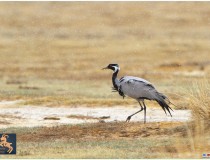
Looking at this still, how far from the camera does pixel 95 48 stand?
4675 centimetres

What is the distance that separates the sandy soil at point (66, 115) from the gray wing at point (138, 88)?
1777 millimetres

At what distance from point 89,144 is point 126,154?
1363 millimetres

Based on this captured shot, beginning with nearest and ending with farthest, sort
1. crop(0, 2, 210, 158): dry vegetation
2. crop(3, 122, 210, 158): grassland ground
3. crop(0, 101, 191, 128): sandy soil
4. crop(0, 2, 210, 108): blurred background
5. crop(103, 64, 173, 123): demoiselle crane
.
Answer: crop(3, 122, 210, 158): grassland ground
crop(0, 2, 210, 158): dry vegetation
crop(103, 64, 173, 123): demoiselle crane
crop(0, 101, 191, 128): sandy soil
crop(0, 2, 210, 108): blurred background

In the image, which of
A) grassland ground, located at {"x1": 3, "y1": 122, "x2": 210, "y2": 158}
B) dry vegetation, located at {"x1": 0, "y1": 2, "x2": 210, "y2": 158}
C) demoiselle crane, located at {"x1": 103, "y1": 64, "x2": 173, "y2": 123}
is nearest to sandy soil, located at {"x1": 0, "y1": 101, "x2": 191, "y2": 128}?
dry vegetation, located at {"x1": 0, "y1": 2, "x2": 210, "y2": 158}

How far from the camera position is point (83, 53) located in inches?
1748

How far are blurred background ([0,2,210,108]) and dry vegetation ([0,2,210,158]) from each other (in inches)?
2.0

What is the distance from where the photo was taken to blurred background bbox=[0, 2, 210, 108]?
2691 centimetres

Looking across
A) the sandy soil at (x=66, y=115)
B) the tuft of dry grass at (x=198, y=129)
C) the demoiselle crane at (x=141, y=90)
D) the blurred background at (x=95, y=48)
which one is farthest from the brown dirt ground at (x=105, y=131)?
the sandy soil at (x=66, y=115)

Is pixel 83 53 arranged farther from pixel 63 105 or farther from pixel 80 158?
pixel 80 158

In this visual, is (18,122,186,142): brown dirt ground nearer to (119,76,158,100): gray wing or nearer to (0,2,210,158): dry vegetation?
(0,2,210,158): dry vegetation

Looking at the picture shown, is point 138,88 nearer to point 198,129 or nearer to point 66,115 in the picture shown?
point 198,129

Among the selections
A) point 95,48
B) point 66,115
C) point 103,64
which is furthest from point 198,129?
point 95,48

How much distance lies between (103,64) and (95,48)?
738 centimetres

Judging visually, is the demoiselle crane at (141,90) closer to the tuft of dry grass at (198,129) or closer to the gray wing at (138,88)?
the gray wing at (138,88)
